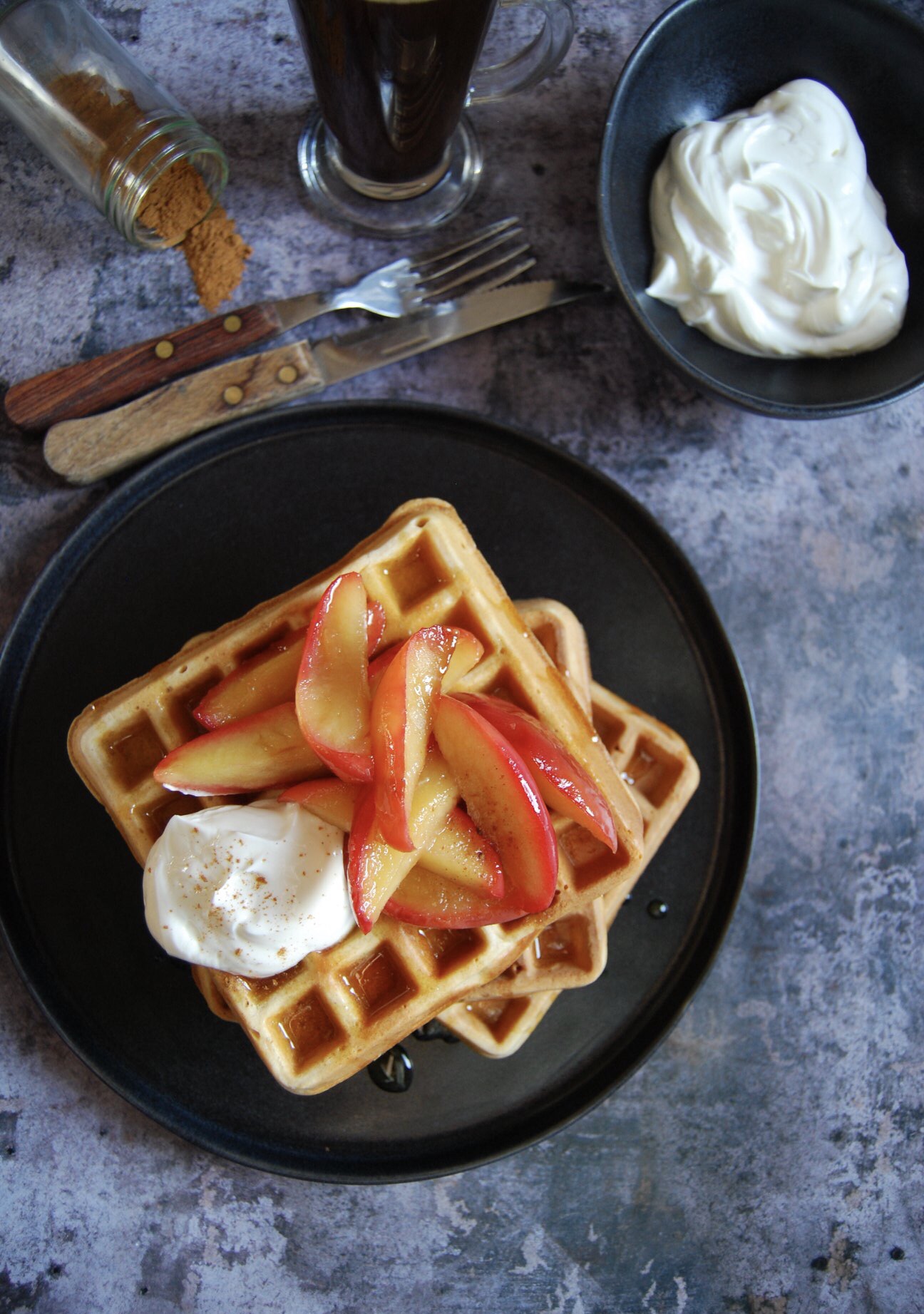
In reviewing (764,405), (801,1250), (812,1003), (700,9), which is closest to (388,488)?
(764,405)

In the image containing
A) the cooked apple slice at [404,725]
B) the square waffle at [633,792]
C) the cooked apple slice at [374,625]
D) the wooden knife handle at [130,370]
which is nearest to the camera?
the cooked apple slice at [404,725]

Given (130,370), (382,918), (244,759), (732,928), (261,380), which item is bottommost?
(732,928)

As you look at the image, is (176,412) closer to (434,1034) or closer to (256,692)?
(256,692)

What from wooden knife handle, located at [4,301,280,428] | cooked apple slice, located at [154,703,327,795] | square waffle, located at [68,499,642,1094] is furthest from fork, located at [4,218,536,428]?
cooked apple slice, located at [154,703,327,795]

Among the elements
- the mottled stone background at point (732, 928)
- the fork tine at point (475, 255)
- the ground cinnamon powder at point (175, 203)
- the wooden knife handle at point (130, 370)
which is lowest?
the mottled stone background at point (732, 928)

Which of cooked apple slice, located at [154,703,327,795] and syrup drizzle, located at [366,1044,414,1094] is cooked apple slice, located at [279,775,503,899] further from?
syrup drizzle, located at [366,1044,414,1094]

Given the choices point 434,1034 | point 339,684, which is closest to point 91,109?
point 339,684

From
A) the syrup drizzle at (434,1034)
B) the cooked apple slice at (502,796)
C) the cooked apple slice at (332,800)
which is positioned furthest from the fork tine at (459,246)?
the syrup drizzle at (434,1034)

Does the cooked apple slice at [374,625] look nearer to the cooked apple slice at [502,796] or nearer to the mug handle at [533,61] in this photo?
the cooked apple slice at [502,796]
